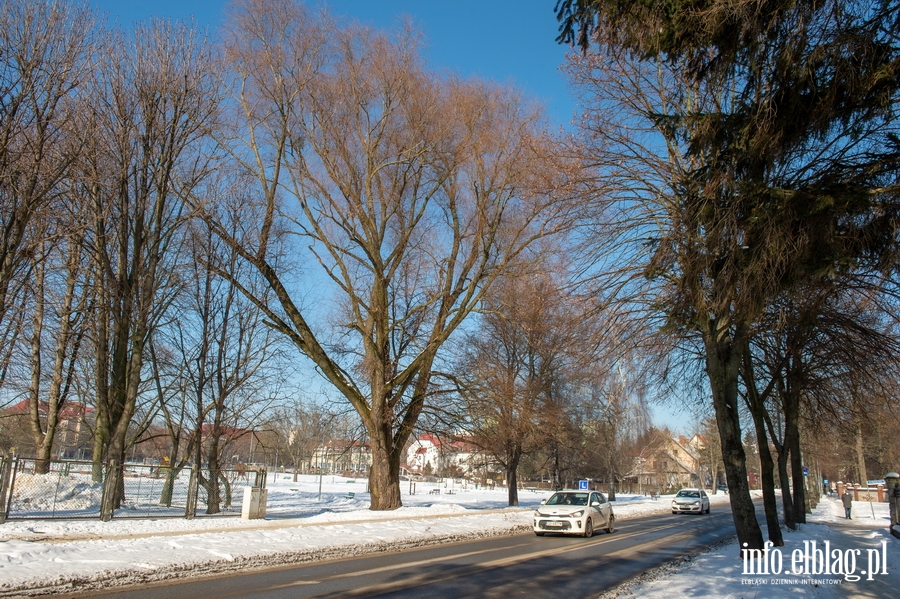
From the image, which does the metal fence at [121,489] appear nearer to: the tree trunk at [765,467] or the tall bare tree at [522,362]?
the tall bare tree at [522,362]

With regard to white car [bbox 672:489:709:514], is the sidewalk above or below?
above

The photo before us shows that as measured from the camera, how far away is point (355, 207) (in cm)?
2159

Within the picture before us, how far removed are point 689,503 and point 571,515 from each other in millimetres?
22161

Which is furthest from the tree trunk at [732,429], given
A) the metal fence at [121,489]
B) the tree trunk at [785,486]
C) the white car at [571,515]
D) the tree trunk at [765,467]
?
the metal fence at [121,489]

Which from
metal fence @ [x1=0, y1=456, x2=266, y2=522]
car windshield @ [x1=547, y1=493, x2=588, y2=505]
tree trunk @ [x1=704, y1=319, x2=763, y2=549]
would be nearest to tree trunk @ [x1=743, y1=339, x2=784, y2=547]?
tree trunk @ [x1=704, y1=319, x2=763, y2=549]

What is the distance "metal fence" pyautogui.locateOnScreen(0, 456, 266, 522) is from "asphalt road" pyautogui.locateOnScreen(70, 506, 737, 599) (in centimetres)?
718

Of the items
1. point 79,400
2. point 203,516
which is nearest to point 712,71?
point 203,516

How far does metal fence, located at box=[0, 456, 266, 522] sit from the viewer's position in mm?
13969

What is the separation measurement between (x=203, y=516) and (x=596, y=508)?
40.9 ft

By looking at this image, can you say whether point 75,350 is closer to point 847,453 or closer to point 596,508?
point 596,508

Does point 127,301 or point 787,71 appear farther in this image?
point 127,301

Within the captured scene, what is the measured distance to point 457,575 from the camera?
35.7 ft

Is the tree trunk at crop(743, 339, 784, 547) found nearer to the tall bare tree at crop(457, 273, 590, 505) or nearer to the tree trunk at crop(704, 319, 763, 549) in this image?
the tree trunk at crop(704, 319, 763, 549)

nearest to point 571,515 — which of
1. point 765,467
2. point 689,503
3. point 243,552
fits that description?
point 765,467
